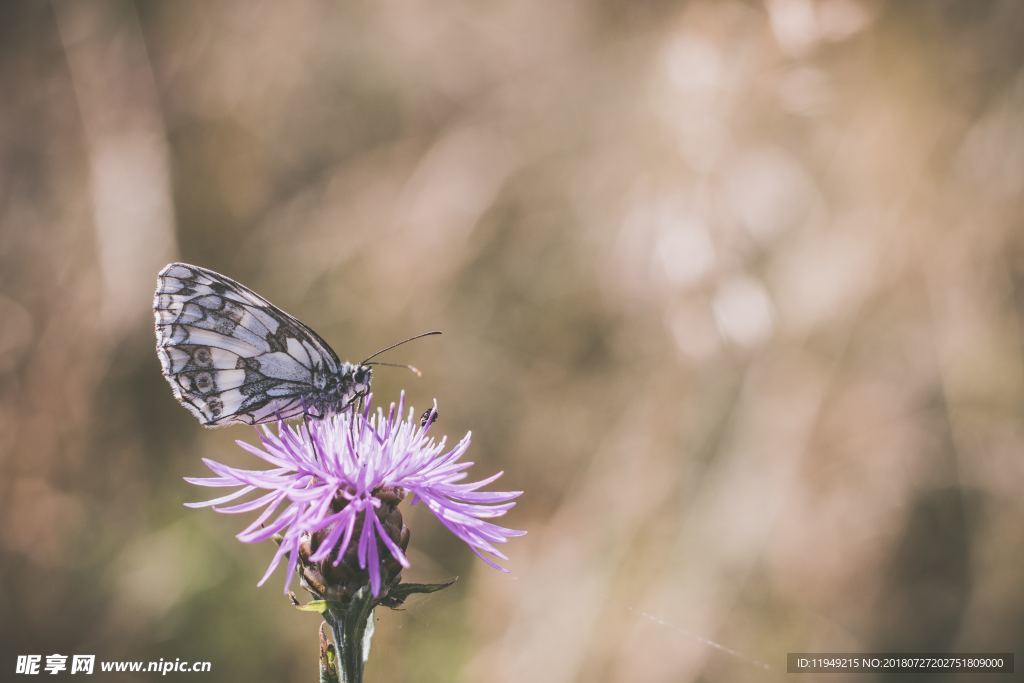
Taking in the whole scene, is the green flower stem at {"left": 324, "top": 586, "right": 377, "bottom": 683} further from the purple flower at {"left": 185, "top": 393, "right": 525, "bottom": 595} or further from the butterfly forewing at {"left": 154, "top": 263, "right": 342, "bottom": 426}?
the butterfly forewing at {"left": 154, "top": 263, "right": 342, "bottom": 426}

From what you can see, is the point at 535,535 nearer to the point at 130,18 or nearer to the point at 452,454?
the point at 452,454

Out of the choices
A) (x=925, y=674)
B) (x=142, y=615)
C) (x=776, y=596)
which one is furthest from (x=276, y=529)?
(x=925, y=674)

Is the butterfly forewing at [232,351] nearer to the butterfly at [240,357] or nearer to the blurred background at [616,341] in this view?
the butterfly at [240,357]

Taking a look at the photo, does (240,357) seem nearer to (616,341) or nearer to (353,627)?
(353,627)
